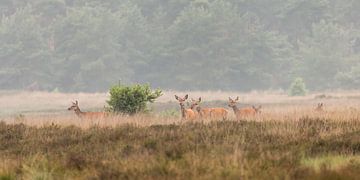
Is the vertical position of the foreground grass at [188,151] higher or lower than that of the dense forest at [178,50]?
lower

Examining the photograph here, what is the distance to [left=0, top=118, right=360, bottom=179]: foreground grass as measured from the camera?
9156 millimetres

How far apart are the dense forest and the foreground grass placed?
1814 inches

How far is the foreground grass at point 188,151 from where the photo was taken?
9.16 metres

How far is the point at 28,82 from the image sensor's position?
69188 millimetres

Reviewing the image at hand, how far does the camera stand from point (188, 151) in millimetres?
11281

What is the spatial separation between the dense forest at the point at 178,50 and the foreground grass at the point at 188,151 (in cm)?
4607

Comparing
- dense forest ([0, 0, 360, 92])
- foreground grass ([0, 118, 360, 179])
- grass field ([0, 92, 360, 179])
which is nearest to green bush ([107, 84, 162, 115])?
grass field ([0, 92, 360, 179])

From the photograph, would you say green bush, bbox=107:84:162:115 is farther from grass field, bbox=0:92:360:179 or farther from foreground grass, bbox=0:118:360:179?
foreground grass, bbox=0:118:360:179

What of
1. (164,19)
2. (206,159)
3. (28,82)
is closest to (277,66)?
(164,19)

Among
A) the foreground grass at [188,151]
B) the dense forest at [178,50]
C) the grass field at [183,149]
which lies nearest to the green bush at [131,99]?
the grass field at [183,149]

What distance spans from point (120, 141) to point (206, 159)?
406 cm

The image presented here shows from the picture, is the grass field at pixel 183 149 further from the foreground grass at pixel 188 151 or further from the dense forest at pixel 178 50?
the dense forest at pixel 178 50

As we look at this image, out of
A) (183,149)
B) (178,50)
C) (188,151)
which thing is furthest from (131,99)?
(178,50)

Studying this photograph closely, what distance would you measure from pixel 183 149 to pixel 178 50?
171 ft
